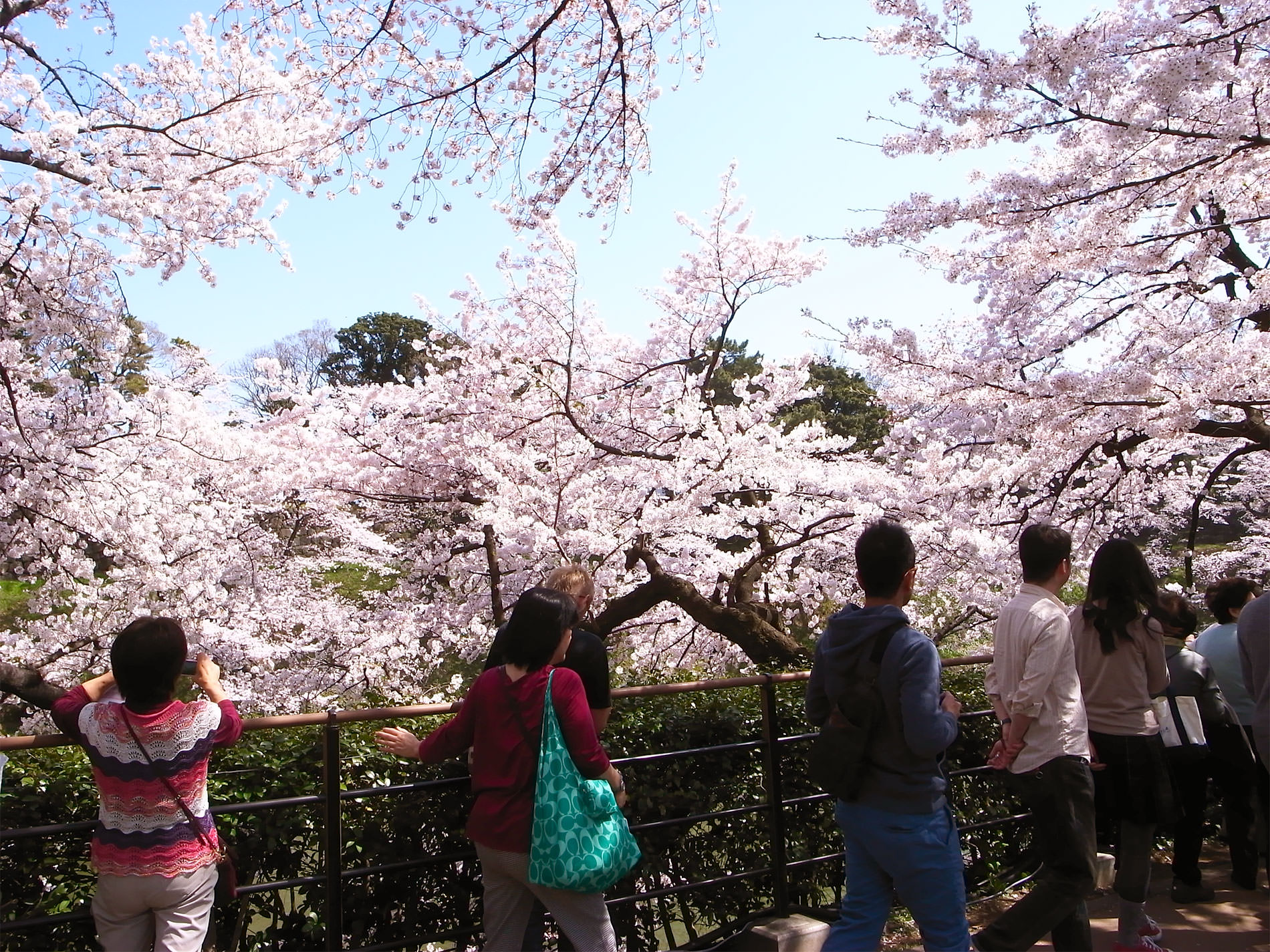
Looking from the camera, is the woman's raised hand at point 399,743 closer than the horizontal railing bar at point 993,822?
Yes

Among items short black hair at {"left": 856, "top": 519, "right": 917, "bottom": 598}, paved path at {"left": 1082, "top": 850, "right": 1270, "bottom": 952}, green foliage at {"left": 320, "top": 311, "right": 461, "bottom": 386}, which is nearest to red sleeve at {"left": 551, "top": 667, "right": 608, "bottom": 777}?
short black hair at {"left": 856, "top": 519, "right": 917, "bottom": 598}

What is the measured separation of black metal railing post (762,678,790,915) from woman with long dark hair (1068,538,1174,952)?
1.13m

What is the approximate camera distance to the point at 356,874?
2689 millimetres

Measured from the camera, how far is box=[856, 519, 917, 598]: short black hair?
101 inches

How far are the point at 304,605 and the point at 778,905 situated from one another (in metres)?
10.1

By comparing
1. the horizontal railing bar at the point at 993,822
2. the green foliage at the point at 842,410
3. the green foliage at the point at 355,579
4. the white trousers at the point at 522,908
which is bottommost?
the horizontal railing bar at the point at 993,822

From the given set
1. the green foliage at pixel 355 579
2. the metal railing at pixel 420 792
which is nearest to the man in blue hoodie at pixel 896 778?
the metal railing at pixel 420 792

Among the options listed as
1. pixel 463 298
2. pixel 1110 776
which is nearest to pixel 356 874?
pixel 1110 776

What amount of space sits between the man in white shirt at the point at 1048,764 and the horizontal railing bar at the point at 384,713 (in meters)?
0.66

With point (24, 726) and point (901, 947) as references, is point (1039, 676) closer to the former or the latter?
point (901, 947)

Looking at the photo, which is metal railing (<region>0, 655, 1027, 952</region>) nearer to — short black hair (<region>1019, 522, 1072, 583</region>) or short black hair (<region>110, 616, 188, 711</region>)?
short black hair (<region>110, 616, 188, 711</region>)

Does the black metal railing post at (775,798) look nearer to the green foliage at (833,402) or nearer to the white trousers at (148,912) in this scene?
the white trousers at (148,912)

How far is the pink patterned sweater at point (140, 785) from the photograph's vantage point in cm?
225

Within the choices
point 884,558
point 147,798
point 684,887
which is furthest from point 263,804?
point 884,558
